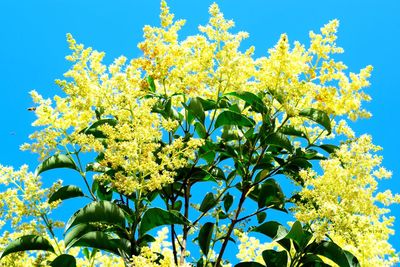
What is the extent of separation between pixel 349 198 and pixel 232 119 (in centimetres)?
76

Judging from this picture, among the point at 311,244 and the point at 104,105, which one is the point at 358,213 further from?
the point at 104,105

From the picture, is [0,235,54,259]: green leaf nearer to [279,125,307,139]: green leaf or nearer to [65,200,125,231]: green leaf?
[65,200,125,231]: green leaf

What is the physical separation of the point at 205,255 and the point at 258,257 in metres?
0.28

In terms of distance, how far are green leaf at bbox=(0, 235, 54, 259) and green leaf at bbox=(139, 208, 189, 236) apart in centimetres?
45

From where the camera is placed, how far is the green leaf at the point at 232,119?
2594 millimetres

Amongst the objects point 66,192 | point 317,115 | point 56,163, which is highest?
point 317,115

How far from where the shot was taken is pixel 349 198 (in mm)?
2086

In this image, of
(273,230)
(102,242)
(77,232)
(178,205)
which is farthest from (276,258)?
(77,232)

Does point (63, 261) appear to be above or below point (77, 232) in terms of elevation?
below

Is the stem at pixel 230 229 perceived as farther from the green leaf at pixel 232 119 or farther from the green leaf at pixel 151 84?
the green leaf at pixel 151 84

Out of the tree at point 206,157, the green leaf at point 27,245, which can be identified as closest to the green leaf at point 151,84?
the tree at point 206,157

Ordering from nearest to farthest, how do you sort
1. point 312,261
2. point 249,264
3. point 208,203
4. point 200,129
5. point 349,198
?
point 349,198 < point 312,261 < point 249,264 < point 200,129 < point 208,203

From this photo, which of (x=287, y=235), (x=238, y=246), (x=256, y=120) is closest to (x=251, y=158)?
(x=256, y=120)

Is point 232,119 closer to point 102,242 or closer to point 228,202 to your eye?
point 228,202
